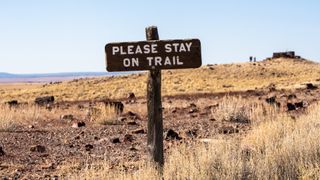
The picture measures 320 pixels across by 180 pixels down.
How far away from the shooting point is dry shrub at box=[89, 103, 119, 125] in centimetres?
1948

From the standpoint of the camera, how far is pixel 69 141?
1517 cm

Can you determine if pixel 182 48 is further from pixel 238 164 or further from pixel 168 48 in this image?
pixel 238 164

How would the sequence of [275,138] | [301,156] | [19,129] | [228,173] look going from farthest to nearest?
[19,129]
[275,138]
[301,156]
[228,173]

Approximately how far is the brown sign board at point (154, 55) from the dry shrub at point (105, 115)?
404 inches

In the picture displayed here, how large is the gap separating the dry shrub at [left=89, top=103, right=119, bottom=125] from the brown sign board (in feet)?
33.6

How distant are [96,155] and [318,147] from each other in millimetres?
4648

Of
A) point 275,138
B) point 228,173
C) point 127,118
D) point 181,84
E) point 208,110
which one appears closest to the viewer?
point 228,173

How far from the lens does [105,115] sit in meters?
20.1

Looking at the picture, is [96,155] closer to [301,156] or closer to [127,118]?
[301,156]

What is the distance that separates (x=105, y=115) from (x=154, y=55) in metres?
11.1

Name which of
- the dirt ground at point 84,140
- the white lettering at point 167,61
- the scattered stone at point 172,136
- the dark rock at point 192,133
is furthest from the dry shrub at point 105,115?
the white lettering at point 167,61

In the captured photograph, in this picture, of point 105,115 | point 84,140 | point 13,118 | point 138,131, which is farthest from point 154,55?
point 13,118

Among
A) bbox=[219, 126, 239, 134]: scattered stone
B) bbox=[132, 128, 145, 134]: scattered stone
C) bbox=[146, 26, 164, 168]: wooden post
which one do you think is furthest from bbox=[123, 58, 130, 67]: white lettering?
bbox=[132, 128, 145, 134]: scattered stone

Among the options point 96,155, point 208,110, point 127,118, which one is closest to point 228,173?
point 96,155
